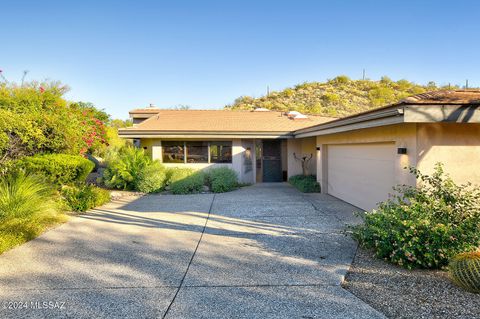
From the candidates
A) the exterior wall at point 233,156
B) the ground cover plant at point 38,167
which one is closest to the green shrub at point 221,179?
the exterior wall at point 233,156

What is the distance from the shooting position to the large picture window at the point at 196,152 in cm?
1522

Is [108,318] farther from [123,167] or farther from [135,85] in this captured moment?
[135,85]

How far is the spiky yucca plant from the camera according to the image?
373 centimetres

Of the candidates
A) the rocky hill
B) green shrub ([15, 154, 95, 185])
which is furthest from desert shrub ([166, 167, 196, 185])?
the rocky hill

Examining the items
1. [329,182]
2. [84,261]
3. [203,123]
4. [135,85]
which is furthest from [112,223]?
[135,85]

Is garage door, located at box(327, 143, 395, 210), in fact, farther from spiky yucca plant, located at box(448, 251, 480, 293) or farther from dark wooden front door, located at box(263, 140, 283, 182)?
dark wooden front door, located at box(263, 140, 283, 182)

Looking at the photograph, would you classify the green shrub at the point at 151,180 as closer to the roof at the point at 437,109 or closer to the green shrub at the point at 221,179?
the green shrub at the point at 221,179

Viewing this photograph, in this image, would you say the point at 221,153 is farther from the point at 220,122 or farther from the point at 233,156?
the point at 220,122

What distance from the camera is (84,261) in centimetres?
509

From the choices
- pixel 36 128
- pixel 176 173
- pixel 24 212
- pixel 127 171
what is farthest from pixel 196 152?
pixel 24 212

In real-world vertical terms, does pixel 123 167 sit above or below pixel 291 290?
above

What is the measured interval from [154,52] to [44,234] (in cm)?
1520

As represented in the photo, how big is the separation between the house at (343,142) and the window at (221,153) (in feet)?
0.17

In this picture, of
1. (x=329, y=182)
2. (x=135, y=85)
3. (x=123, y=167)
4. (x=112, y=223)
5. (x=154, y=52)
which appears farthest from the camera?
(x=135, y=85)
